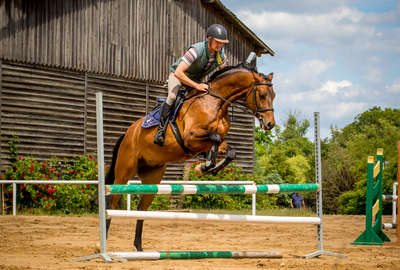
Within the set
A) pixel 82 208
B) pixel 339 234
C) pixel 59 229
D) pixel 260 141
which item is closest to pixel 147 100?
pixel 82 208

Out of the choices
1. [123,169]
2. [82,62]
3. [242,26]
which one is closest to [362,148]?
[242,26]

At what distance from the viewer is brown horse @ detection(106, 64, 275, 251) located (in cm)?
587

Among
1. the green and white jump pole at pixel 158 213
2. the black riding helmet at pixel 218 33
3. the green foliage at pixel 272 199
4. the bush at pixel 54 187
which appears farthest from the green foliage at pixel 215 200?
the green and white jump pole at pixel 158 213

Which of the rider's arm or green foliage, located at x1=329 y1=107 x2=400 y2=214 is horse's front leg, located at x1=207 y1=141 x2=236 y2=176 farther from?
green foliage, located at x1=329 y1=107 x2=400 y2=214

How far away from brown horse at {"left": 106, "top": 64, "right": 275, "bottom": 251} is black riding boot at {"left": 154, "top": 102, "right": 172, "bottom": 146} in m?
0.07

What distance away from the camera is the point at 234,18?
61.9ft

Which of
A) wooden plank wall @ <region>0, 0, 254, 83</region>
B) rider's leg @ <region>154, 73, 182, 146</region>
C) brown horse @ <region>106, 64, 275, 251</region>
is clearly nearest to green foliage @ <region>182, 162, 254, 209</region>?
wooden plank wall @ <region>0, 0, 254, 83</region>

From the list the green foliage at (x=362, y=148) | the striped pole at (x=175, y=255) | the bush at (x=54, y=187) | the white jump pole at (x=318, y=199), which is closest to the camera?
the striped pole at (x=175, y=255)

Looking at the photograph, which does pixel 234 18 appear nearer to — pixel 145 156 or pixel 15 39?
pixel 15 39

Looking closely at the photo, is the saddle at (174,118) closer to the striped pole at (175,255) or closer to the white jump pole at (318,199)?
the striped pole at (175,255)

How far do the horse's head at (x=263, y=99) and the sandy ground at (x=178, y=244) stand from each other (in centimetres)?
165

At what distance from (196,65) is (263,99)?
39.2 inches

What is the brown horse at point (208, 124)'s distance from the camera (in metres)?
5.87

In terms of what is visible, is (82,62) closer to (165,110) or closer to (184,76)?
(165,110)
